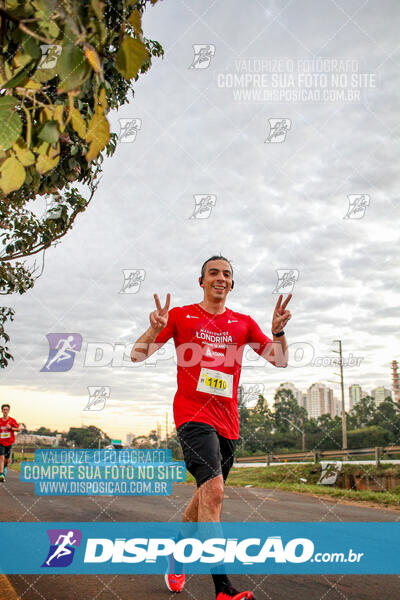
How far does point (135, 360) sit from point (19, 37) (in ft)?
8.66

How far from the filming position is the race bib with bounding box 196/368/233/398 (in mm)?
3588

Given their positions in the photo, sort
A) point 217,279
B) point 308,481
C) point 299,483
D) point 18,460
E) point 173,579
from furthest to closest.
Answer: point 18,460
point 308,481
point 299,483
point 217,279
point 173,579

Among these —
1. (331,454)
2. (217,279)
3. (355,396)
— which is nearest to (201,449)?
(217,279)

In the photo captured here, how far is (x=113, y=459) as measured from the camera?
58.1 feet

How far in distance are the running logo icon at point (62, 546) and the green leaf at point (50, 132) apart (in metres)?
4.03

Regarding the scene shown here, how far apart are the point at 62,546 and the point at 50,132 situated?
14.8 feet

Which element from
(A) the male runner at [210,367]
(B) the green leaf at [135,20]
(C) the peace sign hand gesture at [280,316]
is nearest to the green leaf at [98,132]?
(B) the green leaf at [135,20]

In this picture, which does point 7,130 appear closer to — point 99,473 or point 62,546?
point 62,546

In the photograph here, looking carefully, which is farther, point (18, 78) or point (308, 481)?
Answer: point (308, 481)

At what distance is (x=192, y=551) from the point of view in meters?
3.50

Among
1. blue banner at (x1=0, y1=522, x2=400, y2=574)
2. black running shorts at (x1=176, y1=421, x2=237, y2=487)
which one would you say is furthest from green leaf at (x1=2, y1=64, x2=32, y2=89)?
blue banner at (x1=0, y1=522, x2=400, y2=574)

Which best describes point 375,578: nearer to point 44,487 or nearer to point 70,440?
point 44,487

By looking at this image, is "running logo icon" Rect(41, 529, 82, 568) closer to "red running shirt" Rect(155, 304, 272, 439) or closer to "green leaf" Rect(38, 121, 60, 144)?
"red running shirt" Rect(155, 304, 272, 439)

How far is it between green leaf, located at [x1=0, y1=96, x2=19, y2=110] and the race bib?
274 cm
